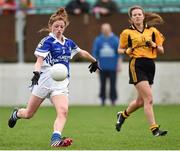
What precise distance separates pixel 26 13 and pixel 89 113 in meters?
5.60

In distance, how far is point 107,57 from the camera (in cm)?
2228

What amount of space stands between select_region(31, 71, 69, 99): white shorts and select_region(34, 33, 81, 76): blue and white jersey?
6.0 inches

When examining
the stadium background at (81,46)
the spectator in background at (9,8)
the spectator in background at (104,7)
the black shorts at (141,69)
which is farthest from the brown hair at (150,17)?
the spectator in background at (9,8)

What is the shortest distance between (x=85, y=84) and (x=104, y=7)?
92.5 inches

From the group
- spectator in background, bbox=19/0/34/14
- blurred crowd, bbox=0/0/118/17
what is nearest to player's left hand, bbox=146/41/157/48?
blurred crowd, bbox=0/0/118/17

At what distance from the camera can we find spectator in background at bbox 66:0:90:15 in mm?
23141

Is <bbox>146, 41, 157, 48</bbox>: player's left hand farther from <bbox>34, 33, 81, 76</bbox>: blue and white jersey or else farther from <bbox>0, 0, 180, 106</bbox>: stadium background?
<bbox>0, 0, 180, 106</bbox>: stadium background

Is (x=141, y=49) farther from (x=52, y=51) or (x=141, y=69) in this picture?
(x=52, y=51)

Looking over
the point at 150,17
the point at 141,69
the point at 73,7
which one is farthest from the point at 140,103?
the point at 73,7

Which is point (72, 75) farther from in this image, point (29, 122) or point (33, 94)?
point (33, 94)

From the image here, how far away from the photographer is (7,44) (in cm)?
2398

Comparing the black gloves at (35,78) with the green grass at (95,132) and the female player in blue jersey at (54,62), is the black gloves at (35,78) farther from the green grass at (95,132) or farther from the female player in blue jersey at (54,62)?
the green grass at (95,132)

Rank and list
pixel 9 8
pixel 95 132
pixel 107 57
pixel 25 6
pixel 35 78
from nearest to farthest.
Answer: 1. pixel 35 78
2. pixel 95 132
3. pixel 107 57
4. pixel 25 6
5. pixel 9 8

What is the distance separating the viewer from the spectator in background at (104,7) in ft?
76.2
